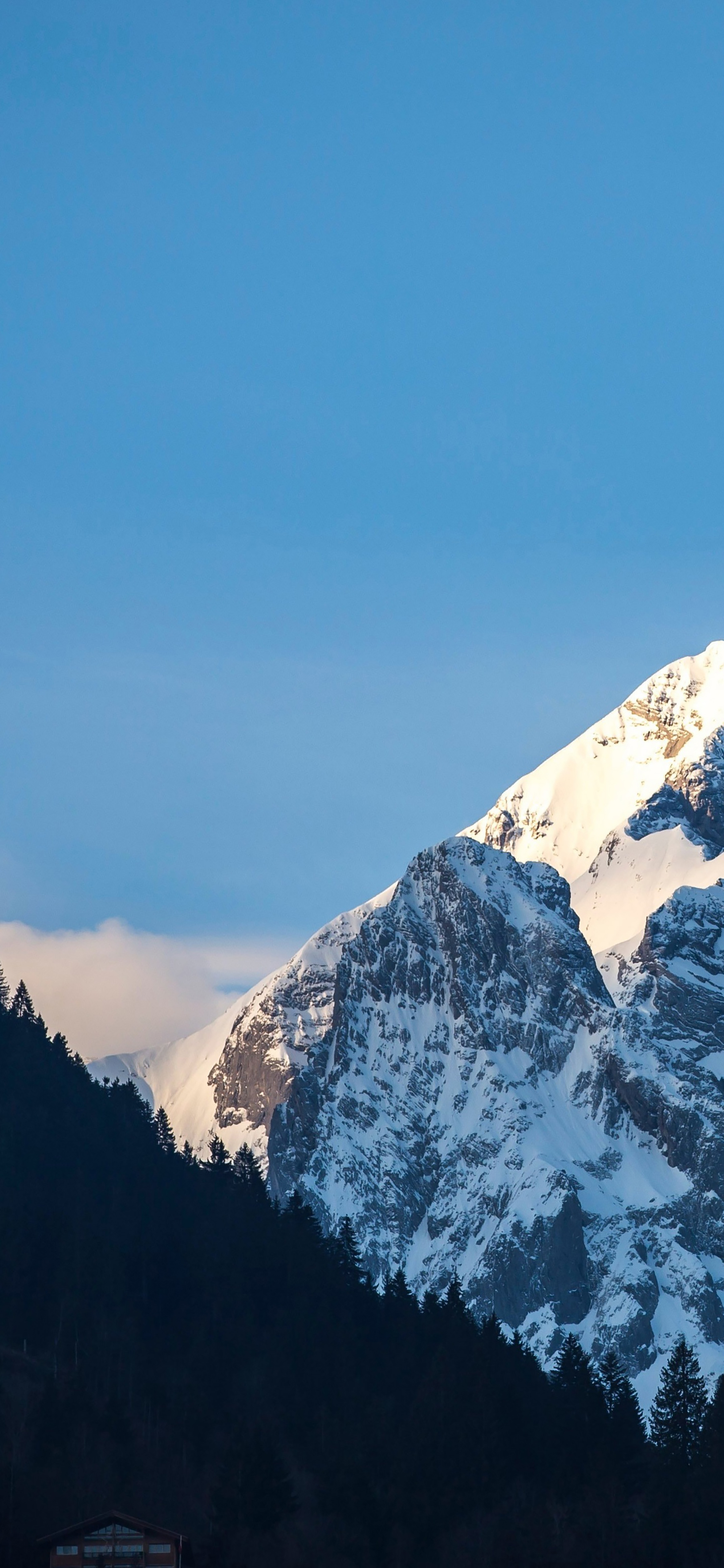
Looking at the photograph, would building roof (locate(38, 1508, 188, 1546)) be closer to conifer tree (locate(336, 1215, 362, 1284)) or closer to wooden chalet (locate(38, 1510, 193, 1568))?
wooden chalet (locate(38, 1510, 193, 1568))

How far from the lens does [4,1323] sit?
491 feet

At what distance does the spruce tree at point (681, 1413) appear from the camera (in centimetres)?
14325

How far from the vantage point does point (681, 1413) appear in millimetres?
150000

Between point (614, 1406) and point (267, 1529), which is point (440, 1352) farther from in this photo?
point (267, 1529)

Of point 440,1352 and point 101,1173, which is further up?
point 101,1173

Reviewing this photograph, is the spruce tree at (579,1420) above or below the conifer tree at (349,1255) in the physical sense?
below

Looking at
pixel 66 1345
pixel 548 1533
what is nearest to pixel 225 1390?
pixel 66 1345

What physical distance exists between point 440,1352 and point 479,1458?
14.5 meters

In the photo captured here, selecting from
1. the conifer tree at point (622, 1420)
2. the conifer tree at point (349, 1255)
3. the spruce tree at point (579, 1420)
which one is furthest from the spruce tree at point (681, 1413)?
the conifer tree at point (349, 1255)

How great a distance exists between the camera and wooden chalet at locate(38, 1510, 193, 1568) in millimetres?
110812

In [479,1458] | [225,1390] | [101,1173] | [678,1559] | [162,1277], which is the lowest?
[678,1559]

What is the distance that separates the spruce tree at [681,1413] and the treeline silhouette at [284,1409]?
335 millimetres

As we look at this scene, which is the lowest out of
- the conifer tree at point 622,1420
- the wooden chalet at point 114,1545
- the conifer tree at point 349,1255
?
the wooden chalet at point 114,1545

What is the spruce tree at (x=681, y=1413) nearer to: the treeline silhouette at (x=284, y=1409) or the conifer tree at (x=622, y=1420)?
the treeline silhouette at (x=284, y=1409)
